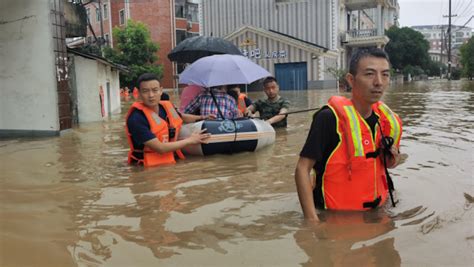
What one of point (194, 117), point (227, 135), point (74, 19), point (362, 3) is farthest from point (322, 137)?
point (362, 3)

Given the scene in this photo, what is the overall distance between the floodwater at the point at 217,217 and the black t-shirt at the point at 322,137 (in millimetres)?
546

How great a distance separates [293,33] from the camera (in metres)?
37.1

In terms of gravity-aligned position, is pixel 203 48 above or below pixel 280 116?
above

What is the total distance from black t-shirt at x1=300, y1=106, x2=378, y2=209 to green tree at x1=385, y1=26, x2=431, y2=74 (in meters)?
53.5

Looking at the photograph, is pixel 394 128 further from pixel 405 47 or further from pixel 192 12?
pixel 405 47

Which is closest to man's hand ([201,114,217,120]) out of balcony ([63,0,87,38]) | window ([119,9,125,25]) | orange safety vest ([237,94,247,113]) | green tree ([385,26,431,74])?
orange safety vest ([237,94,247,113])

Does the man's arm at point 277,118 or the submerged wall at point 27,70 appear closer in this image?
the man's arm at point 277,118

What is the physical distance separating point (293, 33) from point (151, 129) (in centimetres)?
3269

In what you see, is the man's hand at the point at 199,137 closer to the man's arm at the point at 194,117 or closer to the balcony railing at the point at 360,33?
the man's arm at the point at 194,117

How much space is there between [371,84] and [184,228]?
174 centimetres

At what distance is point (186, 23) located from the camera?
131 ft

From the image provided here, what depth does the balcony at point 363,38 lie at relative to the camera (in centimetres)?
3806

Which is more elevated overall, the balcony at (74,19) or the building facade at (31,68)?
the balcony at (74,19)

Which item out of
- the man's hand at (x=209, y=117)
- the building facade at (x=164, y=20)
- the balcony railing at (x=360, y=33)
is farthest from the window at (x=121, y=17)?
the man's hand at (x=209, y=117)
